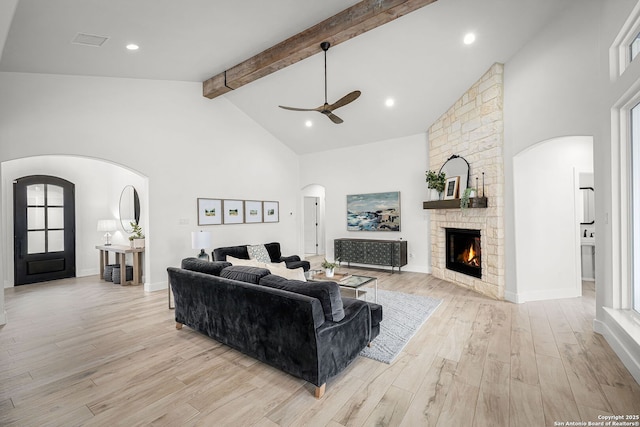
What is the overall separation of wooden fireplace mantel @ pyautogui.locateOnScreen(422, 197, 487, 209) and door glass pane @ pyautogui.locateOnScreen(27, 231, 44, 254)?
8.22 meters

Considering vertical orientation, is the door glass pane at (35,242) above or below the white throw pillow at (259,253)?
above

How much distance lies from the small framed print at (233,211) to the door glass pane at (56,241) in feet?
12.1

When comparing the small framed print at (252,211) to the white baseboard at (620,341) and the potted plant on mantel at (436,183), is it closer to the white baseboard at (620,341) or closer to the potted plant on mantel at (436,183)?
the potted plant on mantel at (436,183)

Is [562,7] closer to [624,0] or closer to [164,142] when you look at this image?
[624,0]

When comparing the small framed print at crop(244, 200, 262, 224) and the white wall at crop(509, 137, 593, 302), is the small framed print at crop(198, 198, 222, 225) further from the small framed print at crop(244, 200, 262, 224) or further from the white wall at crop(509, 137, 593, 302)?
the white wall at crop(509, 137, 593, 302)

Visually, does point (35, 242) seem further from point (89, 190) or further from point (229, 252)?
point (229, 252)

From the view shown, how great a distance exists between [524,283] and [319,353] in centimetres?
389

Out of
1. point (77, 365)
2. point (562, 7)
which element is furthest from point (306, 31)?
point (77, 365)

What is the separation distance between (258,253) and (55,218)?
4.72 metres

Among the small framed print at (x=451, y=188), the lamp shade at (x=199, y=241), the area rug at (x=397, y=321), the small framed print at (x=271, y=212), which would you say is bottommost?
the area rug at (x=397, y=321)

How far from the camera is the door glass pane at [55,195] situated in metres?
6.55

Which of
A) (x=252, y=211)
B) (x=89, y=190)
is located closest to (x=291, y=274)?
(x=252, y=211)

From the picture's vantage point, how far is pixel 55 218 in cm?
665

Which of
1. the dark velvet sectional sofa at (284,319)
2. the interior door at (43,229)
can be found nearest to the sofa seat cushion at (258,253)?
the dark velvet sectional sofa at (284,319)
